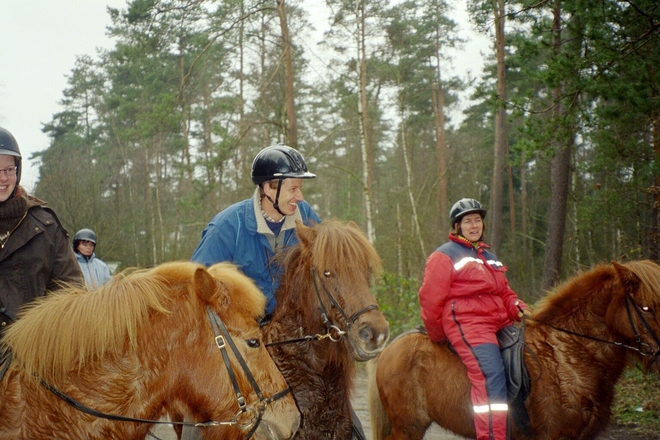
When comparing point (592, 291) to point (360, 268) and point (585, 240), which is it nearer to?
point (360, 268)

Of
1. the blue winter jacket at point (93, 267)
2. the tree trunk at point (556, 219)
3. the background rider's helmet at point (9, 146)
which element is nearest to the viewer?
the background rider's helmet at point (9, 146)

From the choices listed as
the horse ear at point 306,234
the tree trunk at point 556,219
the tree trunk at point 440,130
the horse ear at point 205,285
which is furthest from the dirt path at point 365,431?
the tree trunk at point 440,130

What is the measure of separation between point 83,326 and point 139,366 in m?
0.26

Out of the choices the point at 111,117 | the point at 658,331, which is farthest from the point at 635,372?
the point at 111,117

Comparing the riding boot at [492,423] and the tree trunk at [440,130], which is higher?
the tree trunk at [440,130]

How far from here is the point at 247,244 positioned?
3.41 metres

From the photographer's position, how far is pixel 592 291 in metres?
4.64

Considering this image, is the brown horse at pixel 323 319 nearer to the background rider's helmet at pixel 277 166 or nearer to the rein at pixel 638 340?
the background rider's helmet at pixel 277 166

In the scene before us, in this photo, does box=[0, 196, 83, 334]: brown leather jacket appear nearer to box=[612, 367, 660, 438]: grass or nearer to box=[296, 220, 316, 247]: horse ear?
box=[296, 220, 316, 247]: horse ear

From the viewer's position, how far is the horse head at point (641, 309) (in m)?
4.30

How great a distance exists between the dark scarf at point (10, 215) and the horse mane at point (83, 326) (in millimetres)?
633

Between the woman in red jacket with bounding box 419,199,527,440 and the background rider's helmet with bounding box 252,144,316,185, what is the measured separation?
1644 mm

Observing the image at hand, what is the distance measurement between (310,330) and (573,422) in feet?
8.07

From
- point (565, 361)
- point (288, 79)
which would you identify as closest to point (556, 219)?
point (288, 79)
